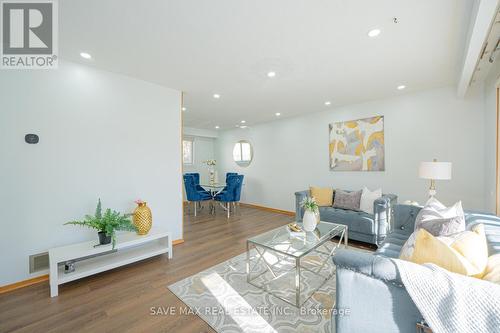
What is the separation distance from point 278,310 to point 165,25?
2681 millimetres

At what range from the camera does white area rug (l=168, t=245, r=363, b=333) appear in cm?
160

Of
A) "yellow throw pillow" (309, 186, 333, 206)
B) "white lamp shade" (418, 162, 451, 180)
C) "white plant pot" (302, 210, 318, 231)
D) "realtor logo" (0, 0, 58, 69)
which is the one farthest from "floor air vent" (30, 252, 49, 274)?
"white lamp shade" (418, 162, 451, 180)

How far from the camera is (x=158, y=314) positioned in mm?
1740

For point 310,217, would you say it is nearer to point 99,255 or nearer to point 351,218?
point 351,218

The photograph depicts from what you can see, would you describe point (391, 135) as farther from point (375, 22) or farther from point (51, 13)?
point (51, 13)

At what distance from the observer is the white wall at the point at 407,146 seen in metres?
3.09

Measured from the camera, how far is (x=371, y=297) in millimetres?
1014

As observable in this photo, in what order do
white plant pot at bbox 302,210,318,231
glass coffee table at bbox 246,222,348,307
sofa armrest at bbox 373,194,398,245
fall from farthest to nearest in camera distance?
sofa armrest at bbox 373,194,398,245, white plant pot at bbox 302,210,318,231, glass coffee table at bbox 246,222,348,307

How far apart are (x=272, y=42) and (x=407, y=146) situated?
3126mm

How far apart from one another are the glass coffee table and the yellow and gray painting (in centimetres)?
192

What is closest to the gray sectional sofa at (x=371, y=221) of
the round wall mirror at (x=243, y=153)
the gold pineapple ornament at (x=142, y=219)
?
the gold pineapple ornament at (x=142, y=219)

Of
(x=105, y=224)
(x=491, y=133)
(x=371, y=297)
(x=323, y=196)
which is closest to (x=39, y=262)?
(x=105, y=224)

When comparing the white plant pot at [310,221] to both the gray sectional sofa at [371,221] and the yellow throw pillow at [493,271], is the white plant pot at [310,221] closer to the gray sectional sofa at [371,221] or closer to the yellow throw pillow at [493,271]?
the gray sectional sofa at [371,221]

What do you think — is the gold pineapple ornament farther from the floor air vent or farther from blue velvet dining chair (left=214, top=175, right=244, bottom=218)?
blue velvet dining chair (left=214, top=175, right=244, bottom=218)
